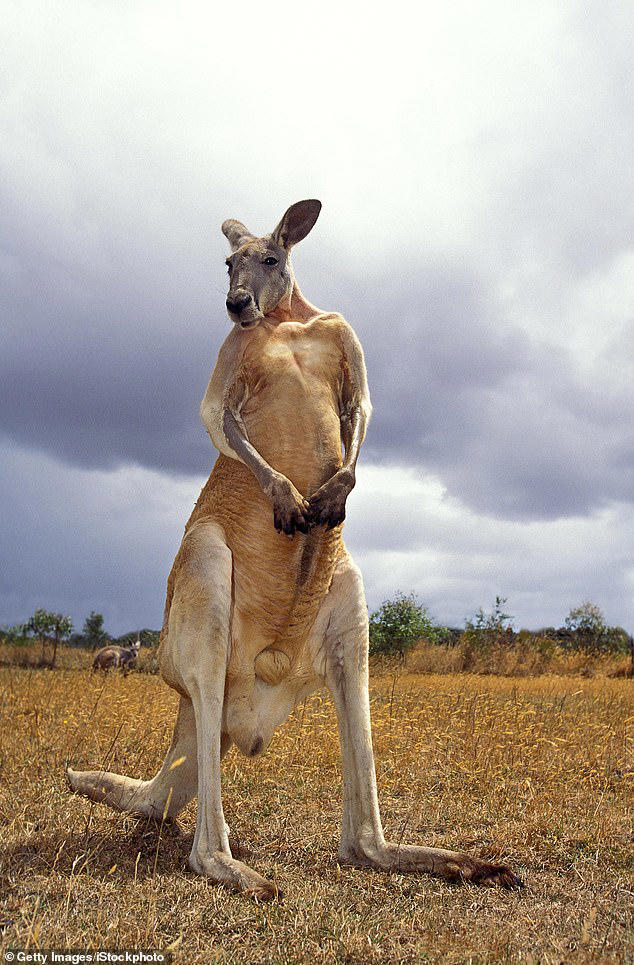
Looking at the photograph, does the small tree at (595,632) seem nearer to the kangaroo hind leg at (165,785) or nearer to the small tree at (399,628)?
the small tree at (399,628)

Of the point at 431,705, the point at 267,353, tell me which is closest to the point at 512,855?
the point at 267,353

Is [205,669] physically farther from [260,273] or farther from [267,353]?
[260,273]

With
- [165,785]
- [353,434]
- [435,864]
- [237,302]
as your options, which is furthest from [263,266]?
[435,864]

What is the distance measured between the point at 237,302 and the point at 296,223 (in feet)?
2.56

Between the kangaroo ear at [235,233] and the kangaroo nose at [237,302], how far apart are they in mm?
565

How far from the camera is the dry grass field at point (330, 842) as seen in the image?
3283mm

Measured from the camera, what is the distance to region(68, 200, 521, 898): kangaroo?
411cm

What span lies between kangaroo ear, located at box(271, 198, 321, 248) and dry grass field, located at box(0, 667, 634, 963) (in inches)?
134

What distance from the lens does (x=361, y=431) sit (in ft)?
15.3

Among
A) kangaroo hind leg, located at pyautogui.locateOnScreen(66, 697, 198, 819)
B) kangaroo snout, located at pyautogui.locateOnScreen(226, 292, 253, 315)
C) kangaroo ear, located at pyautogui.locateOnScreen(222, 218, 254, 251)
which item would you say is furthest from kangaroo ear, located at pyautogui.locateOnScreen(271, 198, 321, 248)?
kangaroo hind leg, located at pyautogui.locateOnScreen(66, 697, 198, 819)

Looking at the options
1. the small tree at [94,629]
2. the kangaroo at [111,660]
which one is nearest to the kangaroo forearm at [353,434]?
the kangaroo at [111,660]

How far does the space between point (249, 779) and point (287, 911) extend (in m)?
2.71

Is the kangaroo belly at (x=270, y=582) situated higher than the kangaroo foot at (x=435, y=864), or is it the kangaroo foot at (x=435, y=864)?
the kangaroo belly at (x=270, y=582)

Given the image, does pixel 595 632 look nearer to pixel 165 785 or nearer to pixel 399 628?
pixel 399 628
